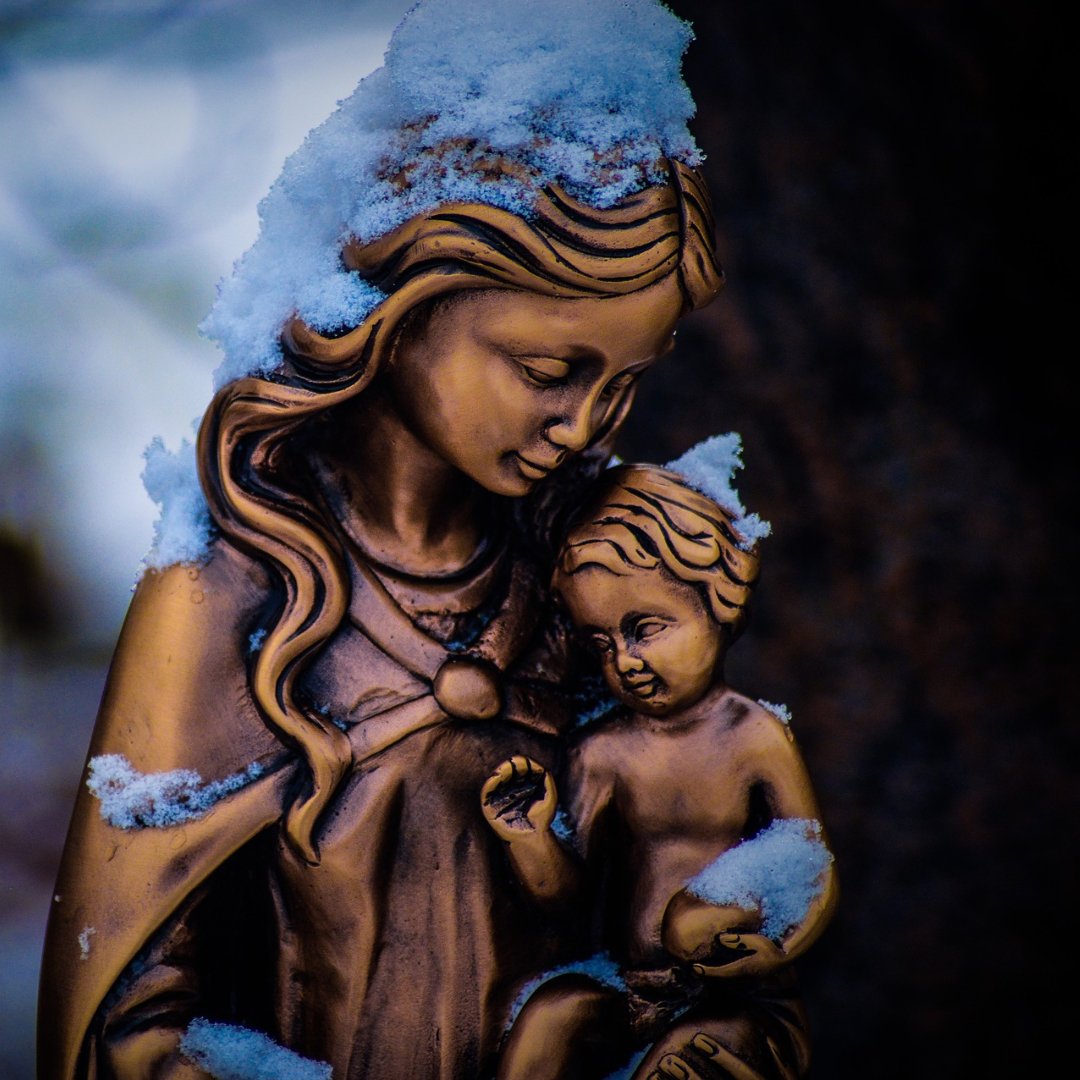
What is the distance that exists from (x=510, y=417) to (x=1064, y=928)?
3.76 ft

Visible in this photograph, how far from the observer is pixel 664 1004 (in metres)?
0.84

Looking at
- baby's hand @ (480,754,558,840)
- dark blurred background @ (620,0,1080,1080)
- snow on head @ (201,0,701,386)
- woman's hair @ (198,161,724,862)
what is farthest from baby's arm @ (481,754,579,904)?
dark blurred background @ (620,0,1080,1080)

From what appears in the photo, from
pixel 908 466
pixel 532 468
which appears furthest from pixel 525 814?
pixel 908 466

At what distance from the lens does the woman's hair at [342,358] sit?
717mm

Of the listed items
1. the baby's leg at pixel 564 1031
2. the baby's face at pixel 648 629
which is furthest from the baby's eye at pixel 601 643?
the baby's leg at pixel 564 1031

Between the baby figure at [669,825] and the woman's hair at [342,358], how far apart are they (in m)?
0.15

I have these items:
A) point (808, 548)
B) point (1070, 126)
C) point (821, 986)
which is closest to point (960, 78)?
point (1070, 126)

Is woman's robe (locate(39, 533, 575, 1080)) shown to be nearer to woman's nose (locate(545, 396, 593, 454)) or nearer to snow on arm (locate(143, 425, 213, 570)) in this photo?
snow on arm (locate(143, 425, 213, 570))

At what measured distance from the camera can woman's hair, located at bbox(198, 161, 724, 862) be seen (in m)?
0.72

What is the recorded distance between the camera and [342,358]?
758mm

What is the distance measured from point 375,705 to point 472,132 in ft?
1.24

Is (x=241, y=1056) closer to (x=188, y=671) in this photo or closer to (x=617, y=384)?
(x=188, y=671)

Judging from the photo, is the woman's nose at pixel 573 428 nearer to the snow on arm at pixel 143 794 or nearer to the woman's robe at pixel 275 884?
the woman's robe at pixel 275 884

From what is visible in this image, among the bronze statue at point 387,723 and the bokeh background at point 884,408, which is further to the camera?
the bokeh background at point 884,408
